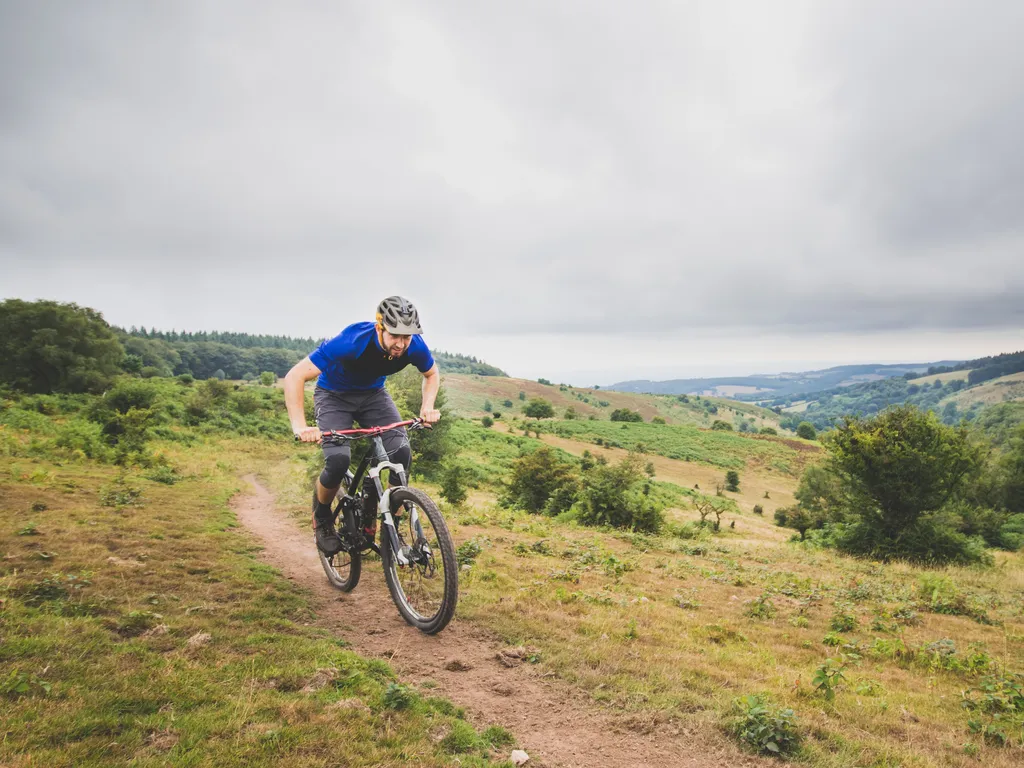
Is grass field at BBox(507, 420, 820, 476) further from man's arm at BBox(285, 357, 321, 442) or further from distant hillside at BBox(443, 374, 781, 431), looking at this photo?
man's arm at BBox(285, 357, 321, 442)

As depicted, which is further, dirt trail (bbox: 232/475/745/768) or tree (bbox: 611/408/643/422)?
tree (bbox: 611/408/643/422)

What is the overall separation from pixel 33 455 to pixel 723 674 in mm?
22192

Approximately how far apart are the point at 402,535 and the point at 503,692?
2.04 meters

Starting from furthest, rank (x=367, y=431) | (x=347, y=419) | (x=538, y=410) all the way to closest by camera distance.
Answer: (x=538, y=410) → (x=347, y=419) → (x=367, y=431)

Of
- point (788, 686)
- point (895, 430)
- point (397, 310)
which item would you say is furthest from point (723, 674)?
point (895, 430)

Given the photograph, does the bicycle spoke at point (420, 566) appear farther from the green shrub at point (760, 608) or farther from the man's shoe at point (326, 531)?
the green shrub at point (760, 608)

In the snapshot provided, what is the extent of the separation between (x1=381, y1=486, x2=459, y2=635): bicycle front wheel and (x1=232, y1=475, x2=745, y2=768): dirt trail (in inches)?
10.0

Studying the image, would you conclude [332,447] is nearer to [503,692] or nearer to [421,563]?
[421,563]

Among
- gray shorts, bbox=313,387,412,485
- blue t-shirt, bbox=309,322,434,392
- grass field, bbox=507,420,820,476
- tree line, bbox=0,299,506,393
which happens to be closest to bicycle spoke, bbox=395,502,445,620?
gray shorts, bbox=313,387,412,485

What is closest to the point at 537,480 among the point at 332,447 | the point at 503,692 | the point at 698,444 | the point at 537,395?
the point at 332,447

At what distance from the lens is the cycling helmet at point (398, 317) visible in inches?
197

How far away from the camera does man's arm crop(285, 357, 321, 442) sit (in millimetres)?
4926

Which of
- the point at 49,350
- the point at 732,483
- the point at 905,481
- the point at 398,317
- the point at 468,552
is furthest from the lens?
the point at 732,483

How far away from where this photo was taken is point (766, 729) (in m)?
3.36
